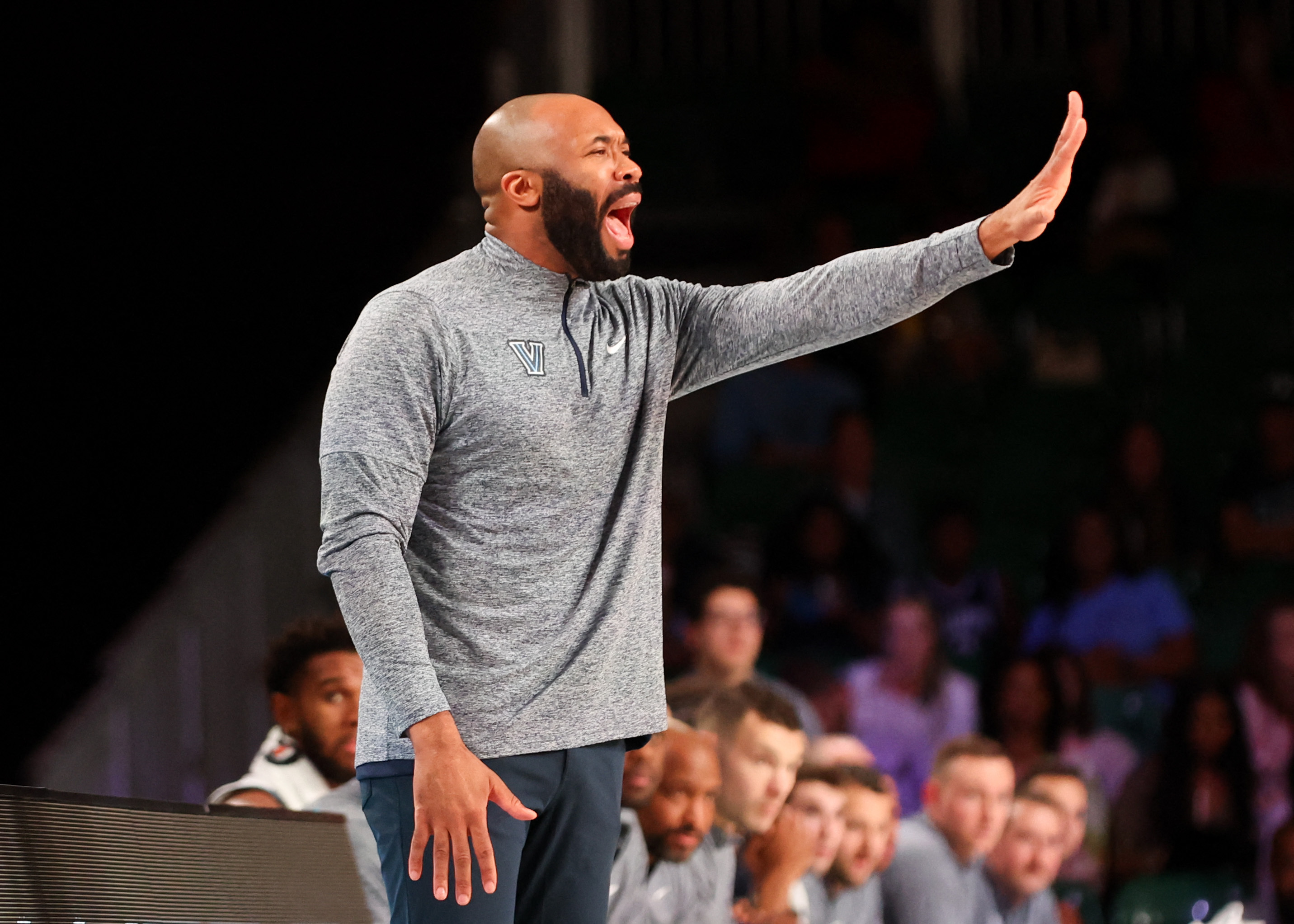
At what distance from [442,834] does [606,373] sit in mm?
542

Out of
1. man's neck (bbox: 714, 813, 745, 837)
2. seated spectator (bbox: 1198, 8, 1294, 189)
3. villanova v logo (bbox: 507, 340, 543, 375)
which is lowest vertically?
man's neck (bbox: 714, 813, 745, 837)

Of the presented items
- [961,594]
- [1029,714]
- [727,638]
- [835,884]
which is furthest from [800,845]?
[961,594]

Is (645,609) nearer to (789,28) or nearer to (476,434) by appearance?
(476,434)

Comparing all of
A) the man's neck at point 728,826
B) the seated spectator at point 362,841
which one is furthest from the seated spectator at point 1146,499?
the seated spectator at point 362,841

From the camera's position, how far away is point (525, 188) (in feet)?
Answer: 6.26

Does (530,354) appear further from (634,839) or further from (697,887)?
(697,887)

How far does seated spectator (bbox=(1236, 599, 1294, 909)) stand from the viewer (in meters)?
4.77

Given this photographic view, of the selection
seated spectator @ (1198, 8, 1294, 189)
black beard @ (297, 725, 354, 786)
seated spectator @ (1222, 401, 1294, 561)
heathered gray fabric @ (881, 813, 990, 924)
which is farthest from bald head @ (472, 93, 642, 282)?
seated spectator @ (1198, 8, 1294, 189)

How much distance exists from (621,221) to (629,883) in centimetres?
205

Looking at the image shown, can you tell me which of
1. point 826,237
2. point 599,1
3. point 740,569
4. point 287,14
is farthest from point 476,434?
point 599,1

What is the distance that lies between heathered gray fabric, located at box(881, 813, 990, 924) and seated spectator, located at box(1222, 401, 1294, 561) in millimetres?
1972

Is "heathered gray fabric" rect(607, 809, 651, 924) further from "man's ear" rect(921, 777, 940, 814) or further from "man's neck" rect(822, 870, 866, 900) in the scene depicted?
"man's ear" rect(921, 777, 940, 814)

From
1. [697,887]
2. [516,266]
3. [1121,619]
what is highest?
[516,266]

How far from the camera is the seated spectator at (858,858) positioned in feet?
13.2
